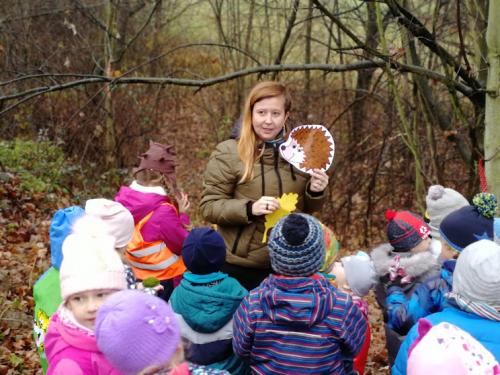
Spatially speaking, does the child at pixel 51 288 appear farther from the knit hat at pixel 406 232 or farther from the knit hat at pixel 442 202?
the knit hat at pixel 442 202

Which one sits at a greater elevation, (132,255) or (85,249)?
(85,249)

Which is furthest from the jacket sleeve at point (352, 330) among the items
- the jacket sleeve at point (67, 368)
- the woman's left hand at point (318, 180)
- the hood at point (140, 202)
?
the hood at point (140, 202)

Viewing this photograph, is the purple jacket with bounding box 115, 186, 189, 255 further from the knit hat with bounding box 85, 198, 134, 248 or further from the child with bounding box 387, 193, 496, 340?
the child with bounding box 387, 193, 496, 340

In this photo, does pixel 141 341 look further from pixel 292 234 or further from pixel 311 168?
pixel 311 168

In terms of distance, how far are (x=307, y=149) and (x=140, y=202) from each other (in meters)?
1.36

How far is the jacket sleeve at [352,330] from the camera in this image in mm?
2312

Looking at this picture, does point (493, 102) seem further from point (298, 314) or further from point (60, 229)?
point (60, 229)

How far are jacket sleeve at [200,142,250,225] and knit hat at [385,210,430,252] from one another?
33.1 inches

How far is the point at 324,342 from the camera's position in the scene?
2.31m

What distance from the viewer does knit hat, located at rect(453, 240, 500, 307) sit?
2168 mm

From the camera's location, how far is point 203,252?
8.25 ft

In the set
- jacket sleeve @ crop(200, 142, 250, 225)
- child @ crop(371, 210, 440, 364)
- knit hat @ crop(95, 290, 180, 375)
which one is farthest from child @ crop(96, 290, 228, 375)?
child @ crop(371, 210, 440, 364)

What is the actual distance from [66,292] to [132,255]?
65.8 inches

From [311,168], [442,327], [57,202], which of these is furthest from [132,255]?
[57,202]
